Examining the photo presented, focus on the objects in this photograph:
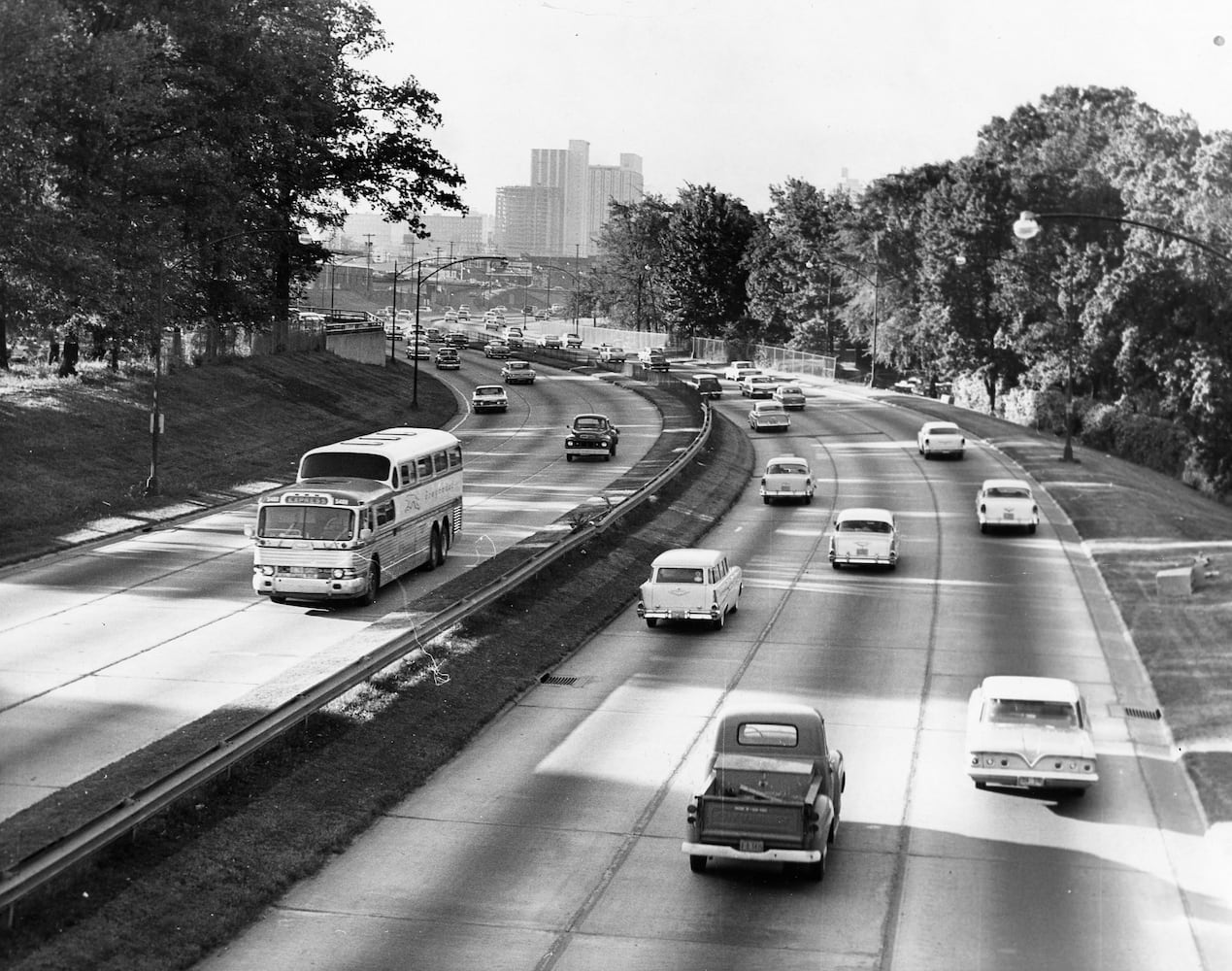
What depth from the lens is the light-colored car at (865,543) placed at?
147 feet

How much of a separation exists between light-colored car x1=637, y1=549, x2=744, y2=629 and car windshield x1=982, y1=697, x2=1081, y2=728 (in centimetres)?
1229

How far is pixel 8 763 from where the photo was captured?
909 inches

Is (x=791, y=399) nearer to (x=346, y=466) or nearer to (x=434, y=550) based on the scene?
(x=434, y=550)

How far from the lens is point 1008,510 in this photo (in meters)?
51.9

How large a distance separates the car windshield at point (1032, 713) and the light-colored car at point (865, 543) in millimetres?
19949

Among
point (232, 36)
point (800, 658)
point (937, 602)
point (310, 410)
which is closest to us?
point (800, 658)

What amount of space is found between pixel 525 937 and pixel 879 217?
5040 inches

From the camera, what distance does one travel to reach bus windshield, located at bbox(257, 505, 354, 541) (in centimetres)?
3434

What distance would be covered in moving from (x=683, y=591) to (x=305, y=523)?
9.05 metres

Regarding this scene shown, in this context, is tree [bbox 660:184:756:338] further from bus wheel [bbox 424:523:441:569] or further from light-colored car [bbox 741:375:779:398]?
bus wheel [bbox 424:523:441:569]

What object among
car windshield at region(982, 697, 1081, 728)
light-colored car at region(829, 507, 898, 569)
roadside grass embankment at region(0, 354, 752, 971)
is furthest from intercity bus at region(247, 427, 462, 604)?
car windshield at region(982, 697, 1081, 728)

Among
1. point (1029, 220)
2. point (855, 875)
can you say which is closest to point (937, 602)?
point (1029, 220)

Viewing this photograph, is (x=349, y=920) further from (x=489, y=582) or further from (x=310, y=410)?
(x=310, y=410)

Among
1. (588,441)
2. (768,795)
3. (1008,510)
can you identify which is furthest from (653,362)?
(768,795)
